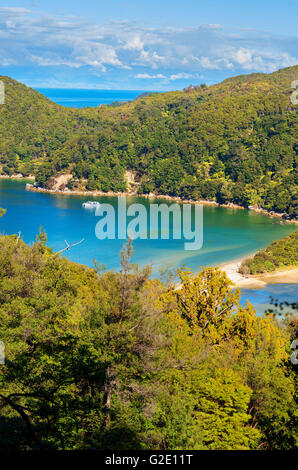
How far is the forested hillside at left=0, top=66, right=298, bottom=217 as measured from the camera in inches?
3681

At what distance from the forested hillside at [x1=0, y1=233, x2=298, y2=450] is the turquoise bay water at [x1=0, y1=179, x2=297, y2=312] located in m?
25.3

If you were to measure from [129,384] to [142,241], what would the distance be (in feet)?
168

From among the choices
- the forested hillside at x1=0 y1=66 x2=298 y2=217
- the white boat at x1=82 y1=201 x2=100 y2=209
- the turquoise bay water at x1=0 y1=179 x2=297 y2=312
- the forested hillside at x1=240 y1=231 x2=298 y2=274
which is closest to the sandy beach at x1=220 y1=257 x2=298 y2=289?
the forested hillside at x1=240 y1=231 x2=298 y2=274

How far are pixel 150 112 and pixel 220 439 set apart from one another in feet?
388

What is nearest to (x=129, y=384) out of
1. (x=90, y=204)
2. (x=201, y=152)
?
(x=90, y=204)

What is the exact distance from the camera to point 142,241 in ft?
205

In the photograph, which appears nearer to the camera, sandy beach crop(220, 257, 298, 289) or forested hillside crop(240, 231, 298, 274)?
sandy beach crop(220, 257, 298, 289)

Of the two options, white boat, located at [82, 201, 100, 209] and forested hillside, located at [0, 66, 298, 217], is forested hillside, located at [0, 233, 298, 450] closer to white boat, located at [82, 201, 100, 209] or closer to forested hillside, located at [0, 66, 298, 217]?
forested hillside, located at [0, 66, 298, 217]

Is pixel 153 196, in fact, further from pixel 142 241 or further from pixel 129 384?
pixel 129 384

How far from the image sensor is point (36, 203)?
3541 inches

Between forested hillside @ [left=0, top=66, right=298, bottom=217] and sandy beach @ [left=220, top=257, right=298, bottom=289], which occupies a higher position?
forested hillside @ [left=0, top=66, right=298, bottom=217]

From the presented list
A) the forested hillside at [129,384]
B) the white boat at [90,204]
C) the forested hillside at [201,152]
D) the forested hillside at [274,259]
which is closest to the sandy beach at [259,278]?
the forested hillside at [274,259]

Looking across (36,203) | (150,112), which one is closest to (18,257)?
(36,203)

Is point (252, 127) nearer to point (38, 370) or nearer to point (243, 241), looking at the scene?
point (243, 241)
